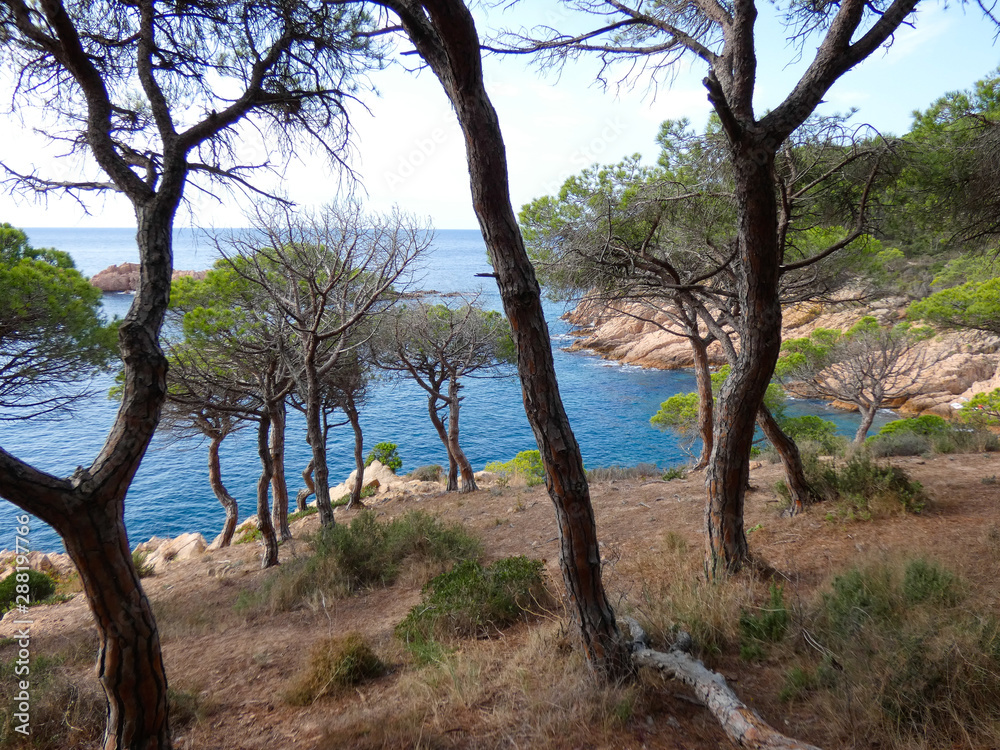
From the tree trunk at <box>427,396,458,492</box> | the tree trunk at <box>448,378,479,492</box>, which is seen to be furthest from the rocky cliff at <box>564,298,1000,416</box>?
the tree trunk at <box>427,396,458,492</box>

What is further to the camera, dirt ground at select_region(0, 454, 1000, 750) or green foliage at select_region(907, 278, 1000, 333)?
green foliage at select_region(907, 278, 1000, 333)

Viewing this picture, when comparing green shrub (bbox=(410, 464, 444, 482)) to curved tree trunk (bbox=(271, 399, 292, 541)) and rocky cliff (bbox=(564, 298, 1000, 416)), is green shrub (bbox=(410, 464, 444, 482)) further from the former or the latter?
rocky cliff (bbox=(564, 298, 1000, 416))

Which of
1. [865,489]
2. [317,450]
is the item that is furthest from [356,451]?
[865,489]

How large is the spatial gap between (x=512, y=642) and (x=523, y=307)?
2.85m

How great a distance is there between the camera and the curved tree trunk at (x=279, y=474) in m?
10.9

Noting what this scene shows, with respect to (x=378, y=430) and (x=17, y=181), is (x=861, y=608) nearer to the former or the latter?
(x=17, y=181)

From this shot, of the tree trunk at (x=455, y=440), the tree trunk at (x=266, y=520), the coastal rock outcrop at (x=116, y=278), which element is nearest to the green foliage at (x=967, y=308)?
the tree trunk at (x=455, y=440)

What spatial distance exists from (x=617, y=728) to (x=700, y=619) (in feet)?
4.12

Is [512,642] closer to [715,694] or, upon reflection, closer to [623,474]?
[715,694]

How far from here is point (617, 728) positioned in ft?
9.05

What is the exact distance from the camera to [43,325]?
26.1ft

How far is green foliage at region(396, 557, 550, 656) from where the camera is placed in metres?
4.57

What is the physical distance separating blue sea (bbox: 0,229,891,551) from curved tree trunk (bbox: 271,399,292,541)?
4.23 meters

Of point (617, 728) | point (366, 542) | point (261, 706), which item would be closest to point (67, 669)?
point (261, 706)
